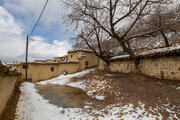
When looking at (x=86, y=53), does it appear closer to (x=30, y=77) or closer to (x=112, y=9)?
(x=30, y=77)

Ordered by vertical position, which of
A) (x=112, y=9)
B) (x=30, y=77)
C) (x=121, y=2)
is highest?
(x=121, y=2)

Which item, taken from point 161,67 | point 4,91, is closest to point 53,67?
point 4,91

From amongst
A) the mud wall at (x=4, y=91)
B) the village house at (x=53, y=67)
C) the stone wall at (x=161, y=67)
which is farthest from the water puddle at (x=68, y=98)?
the village house at (x=53, y=67)

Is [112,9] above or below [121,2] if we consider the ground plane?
below

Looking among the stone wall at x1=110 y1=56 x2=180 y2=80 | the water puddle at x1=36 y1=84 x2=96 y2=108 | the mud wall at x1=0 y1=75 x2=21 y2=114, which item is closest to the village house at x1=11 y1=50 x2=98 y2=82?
the stone wall at x1=110 y1=56 x2=180 y2=80

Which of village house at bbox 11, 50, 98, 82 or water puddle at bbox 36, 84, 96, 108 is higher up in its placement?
village house at bbox 11, 50, 98, 82

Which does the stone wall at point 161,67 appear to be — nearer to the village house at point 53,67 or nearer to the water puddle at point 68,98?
the water puddle at point 68,98

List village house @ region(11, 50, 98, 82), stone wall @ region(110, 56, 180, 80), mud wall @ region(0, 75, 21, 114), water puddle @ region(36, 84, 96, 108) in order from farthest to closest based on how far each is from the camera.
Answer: village house @ region(11, 50, 98, 82), stone wall @ region(110, 56, 180, 80), water puddle @ region(36, 84, 96, 108), mud wall @ region(0, 75, 21, 114)

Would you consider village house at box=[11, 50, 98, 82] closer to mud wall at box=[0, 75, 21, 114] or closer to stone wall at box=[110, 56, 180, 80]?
Answer: stone wall at box=[110, 56, 180, 80]

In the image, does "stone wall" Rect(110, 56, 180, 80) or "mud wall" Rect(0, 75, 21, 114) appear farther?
"stone wall" Rect(110, 56, 180, 80)

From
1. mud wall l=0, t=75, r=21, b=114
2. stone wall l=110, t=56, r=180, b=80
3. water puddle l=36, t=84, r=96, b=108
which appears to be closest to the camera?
mud wall l=0, t=75, r=21, b=114

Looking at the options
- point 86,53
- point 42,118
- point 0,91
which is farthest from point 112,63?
point 0,91

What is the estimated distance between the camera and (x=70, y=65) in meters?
16.7

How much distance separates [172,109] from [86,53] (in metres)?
16.1
